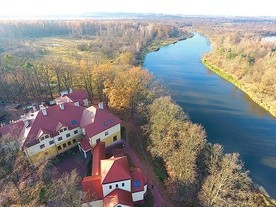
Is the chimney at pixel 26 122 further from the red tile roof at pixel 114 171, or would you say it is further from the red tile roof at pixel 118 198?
A: the red tile roof at pixel 118 198

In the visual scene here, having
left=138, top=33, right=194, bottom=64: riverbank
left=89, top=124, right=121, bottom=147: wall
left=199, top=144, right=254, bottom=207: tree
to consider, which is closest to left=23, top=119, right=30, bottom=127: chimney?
left=89, top=124, right=121, bottom=147: wall

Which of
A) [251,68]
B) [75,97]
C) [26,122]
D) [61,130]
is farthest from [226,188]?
[251,68]

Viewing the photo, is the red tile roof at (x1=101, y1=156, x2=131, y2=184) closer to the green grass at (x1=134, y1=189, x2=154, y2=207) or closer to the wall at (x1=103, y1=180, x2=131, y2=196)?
the wall at (x1=103, y1=180, x2=131, y2=196)

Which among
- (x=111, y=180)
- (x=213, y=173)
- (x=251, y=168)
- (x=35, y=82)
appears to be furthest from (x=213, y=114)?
(x=35, y=82)

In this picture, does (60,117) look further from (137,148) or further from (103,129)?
(137,148)

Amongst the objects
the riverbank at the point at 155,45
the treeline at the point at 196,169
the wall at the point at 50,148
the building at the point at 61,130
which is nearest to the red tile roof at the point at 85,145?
the building at the point at 61,130

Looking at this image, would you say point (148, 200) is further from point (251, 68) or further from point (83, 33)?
point (83, 33)

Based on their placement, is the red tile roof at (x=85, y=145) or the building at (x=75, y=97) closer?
the red tile roof at (x=85, y=145)
